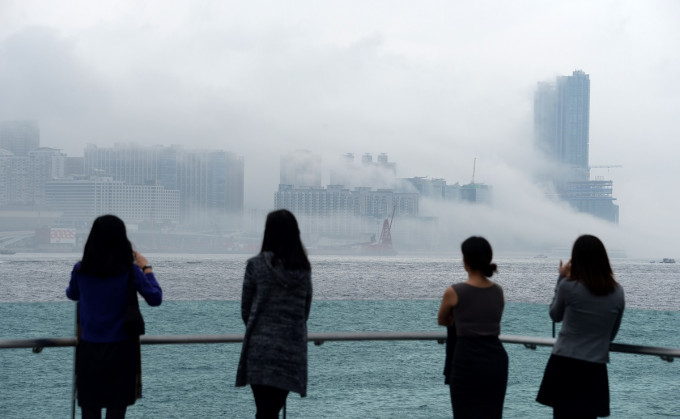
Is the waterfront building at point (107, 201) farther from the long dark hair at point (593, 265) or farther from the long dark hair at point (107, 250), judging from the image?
the long dark hair at point (593, 265)

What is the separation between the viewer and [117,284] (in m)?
3.15

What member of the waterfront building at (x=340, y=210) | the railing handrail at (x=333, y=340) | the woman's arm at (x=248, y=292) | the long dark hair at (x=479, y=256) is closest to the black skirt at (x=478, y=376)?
the long dark hair at (x=479, y=256)

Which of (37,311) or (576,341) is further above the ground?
(576,341)

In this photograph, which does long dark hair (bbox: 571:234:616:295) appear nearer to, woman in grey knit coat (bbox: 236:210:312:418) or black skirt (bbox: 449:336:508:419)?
black skirt (bbox: 449:336:508:419)

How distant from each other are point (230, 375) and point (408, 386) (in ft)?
4.13

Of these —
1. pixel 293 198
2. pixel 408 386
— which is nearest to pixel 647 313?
pixel 408 386

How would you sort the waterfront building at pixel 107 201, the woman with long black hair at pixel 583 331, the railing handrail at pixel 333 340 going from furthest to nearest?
the waterfront building at pixel 107 201, the railing handrail at pixel 333 340, the woman with long black hair at pixel 583 331

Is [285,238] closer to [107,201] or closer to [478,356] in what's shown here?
[478,356]

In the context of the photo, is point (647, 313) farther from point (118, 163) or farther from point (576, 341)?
point (118, 163)

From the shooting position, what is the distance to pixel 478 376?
3141 millimetres

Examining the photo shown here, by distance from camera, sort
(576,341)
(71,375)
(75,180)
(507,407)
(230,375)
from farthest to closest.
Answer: (75,180) → (230,375) → (507,407) → (71,375) → (576,341)

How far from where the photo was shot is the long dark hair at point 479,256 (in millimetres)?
3082

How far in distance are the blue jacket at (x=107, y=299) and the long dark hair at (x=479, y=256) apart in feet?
4.20

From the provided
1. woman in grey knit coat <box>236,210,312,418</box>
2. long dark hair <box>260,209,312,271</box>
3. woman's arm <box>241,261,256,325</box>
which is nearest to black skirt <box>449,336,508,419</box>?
woman in grey knit coat <box>236,210,312,418</box>
